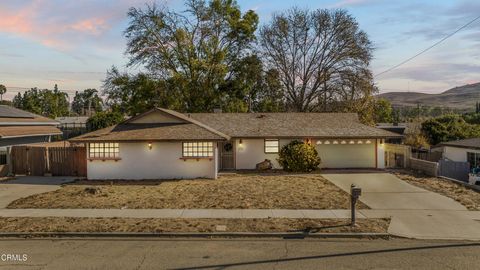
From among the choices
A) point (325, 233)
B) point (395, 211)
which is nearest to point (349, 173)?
point (395, 211)

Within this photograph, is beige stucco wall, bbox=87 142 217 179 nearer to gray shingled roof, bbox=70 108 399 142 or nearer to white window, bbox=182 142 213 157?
white window, bbox=182 142 213 157

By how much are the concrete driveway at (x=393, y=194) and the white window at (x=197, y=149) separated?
708 centimetres

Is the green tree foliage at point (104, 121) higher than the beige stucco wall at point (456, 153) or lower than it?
higher

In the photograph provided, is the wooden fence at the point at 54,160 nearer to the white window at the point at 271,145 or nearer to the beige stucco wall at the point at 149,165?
the beige stucco wall at the point at 149,165

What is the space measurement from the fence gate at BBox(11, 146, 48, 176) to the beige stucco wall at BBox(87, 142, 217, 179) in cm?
→ 345

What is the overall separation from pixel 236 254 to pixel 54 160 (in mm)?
17540

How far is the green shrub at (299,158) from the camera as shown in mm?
24828

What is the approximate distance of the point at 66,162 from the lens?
2320 centimetres

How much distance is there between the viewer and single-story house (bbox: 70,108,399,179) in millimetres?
22062

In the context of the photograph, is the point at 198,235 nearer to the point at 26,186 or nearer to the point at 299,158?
the point at 26,186

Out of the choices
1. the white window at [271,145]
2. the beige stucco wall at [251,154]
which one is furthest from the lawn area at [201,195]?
the white window at [271,145]

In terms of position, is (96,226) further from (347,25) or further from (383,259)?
(347,25)

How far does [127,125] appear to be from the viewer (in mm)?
24578

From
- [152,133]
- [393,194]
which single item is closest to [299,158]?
[393,194]
